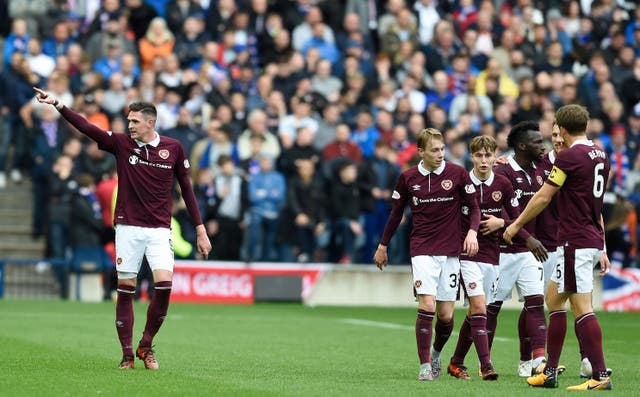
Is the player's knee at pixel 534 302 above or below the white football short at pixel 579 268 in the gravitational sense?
below

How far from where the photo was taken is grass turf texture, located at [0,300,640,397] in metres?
11.3

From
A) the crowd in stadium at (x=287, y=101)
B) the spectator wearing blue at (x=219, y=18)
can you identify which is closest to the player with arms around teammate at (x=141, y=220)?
the crowd in stadium at (x=287, y=101)

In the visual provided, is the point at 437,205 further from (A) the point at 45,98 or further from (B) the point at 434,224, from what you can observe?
(A) the point at 45,98

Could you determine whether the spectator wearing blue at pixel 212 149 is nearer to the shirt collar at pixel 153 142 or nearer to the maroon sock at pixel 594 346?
the shirt collar at pixel 153 142

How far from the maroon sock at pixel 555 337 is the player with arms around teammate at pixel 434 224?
1.03 meters

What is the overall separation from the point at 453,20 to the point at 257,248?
7800 millimetres

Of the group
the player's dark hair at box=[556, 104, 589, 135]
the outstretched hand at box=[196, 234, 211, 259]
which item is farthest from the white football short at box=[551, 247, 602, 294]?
the outstretched hand at box=[196, 234, 211, 259]

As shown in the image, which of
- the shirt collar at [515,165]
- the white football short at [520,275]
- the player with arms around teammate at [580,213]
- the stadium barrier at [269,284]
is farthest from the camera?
the stadium barrier at [269,284]

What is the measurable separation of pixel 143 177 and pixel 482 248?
10.7ft

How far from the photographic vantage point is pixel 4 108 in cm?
2470

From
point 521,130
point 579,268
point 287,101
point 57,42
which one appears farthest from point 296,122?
point 579,268

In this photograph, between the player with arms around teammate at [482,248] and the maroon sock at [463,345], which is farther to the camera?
the maroon sock at [463,345]

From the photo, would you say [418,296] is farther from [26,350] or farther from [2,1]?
[2,1]

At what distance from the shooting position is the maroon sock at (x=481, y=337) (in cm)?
1246
